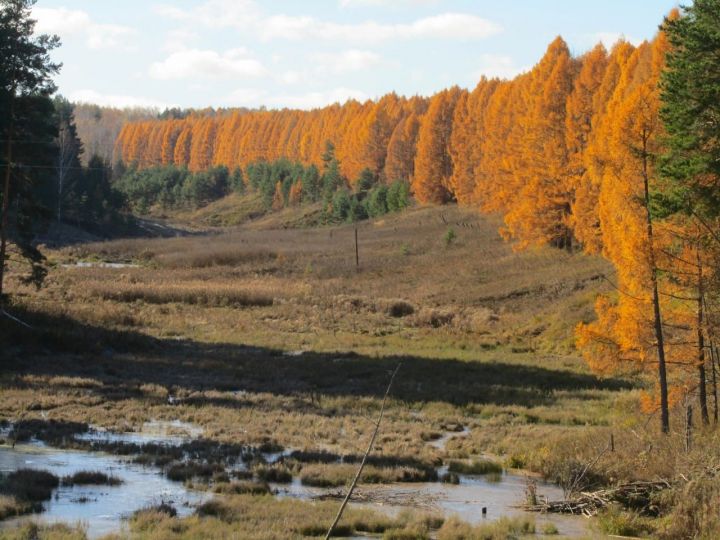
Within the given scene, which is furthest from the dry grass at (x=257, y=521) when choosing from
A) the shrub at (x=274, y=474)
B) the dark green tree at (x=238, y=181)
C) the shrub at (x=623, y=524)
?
the dark green tree at (x=238, y=181)

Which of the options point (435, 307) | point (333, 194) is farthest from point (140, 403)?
point (333, 194)

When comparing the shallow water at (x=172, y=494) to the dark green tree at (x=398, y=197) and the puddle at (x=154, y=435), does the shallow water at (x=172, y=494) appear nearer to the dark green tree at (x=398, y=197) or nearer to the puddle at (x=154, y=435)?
the puddle at (x=154, y=435)

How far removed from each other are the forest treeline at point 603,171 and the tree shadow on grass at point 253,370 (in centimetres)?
555

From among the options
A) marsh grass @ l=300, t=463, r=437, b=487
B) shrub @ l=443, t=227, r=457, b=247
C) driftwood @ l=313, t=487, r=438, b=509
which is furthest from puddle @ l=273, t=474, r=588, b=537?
shrub @ l=443, t=227, r=457, b=247

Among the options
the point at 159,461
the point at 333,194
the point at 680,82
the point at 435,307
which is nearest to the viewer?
the point at 159,461

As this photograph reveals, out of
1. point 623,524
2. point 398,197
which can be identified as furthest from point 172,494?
point 398,197

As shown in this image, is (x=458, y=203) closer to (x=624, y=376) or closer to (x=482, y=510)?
(x=624, y=376)

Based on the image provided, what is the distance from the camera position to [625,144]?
67.2 feet

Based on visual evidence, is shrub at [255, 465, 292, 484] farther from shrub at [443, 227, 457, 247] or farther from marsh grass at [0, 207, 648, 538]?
shrub at [443, 227, 457, 247]

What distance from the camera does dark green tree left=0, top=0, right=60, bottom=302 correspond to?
31.8m

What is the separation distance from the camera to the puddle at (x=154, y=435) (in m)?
19.0

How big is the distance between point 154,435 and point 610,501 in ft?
34.8

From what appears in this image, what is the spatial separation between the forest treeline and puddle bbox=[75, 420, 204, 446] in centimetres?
954

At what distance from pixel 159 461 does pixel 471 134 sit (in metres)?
77.2
